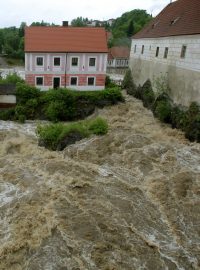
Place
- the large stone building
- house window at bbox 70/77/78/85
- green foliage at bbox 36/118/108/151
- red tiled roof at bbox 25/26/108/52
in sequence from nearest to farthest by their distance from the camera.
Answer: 1. green foliage at bbox 36/118/108/151
2. the large stone building
3. red tiled roof at bbox 25/26/108/52
4. house window at bbox 70/77/78/85

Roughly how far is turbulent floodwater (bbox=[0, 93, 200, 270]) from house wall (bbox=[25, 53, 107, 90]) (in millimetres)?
11184

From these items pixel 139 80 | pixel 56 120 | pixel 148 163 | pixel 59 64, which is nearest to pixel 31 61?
pixel 59 64

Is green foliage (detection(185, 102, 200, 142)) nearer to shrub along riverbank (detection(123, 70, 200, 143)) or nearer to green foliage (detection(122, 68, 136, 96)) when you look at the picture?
shrub along riverbank (detection(123, 70, 200, 143))

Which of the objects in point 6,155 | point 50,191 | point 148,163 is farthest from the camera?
point 6,155

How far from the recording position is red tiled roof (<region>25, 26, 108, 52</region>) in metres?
25.9

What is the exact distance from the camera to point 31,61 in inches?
1016

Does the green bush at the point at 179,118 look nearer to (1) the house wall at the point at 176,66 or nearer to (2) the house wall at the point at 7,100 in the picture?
(1) the house wall at the point at 176,66

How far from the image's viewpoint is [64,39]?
2677cm

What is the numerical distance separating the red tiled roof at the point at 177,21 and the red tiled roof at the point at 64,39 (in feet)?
14.5

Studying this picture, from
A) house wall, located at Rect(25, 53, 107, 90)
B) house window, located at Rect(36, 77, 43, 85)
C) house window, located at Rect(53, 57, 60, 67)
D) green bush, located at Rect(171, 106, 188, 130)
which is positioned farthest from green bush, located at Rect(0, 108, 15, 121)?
green bush, located at Rect(171, 106, 188, 130)

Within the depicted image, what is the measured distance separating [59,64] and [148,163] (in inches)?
625

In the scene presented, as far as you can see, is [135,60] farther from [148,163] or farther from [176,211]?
[176,211]

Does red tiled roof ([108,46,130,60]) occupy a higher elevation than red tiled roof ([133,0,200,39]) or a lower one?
lower

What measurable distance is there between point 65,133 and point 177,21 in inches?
513
